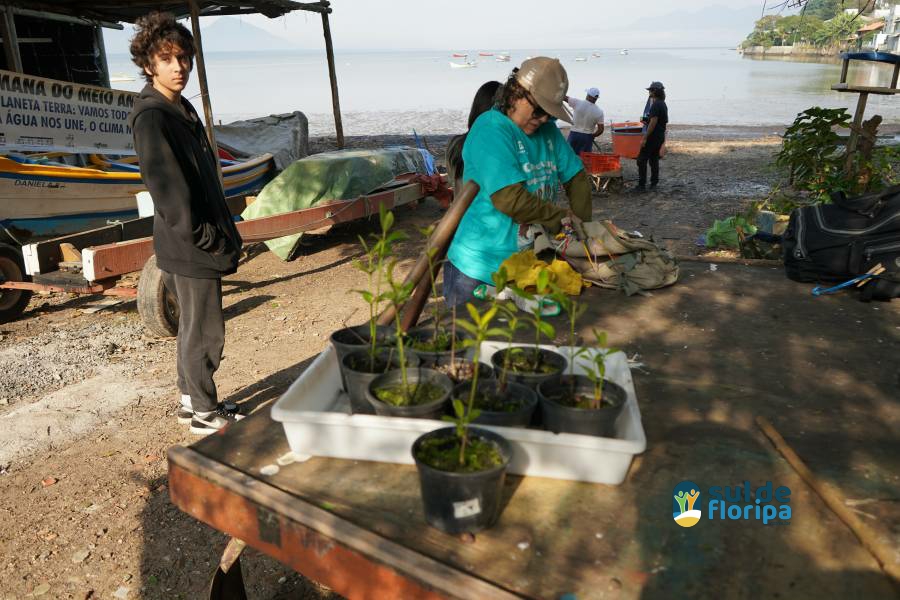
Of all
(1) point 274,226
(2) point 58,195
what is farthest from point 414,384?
(2) point 58,195

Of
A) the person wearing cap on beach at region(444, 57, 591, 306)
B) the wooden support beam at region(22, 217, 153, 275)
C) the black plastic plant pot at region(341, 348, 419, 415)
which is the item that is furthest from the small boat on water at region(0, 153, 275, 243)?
the black plastic plant pot at region(341, 348, 419, 415)

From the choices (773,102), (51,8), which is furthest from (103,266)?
(773,102)

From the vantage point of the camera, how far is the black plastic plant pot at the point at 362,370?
1913mm

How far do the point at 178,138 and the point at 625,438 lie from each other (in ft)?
8.27

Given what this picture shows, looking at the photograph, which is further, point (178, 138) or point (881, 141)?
point (881, 141)

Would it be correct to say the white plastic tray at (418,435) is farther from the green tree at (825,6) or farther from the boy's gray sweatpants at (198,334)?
the green tree at (825,6)

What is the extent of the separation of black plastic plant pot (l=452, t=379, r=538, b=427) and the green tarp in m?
6.26

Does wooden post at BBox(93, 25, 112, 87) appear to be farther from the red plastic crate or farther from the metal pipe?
the metal pipe

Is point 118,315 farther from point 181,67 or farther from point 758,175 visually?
point 758,175

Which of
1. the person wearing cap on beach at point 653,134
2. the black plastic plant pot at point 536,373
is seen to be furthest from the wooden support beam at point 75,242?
the person wearing cap on beach at point 653,134

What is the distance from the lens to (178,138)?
313 cm

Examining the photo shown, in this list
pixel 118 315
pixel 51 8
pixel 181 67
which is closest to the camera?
pixel 181 67

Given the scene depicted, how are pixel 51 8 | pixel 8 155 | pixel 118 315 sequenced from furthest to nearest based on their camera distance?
pixel 51 8
pixel 8 155
pixel 118 315

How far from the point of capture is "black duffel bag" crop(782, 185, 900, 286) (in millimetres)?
3223
